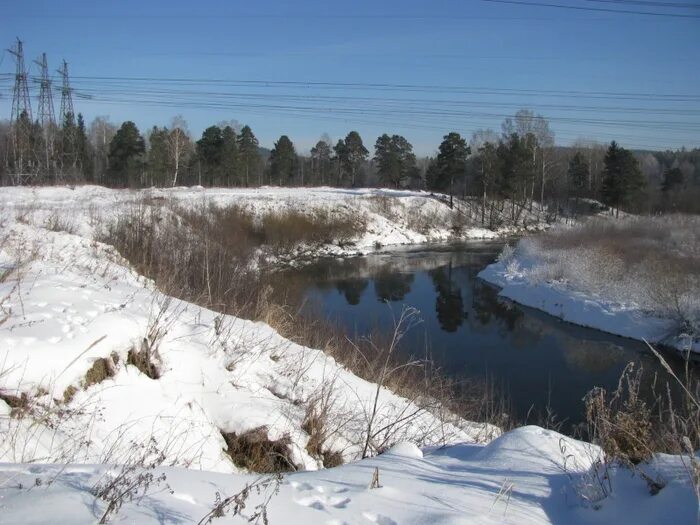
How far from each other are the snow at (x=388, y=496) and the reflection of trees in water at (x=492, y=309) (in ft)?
48.3

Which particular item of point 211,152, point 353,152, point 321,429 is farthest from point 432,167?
point 321,429

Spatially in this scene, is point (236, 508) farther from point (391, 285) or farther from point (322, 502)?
point (391, 285)

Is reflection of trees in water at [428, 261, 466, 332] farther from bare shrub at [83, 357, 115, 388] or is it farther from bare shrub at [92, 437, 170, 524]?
bare shrub at [92, 437, 170, 524]

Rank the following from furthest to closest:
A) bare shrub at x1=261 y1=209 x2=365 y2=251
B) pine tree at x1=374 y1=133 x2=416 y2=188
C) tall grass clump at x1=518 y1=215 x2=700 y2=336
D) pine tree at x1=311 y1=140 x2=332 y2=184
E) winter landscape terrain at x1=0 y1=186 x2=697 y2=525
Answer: pine tree at x1=311 y1=140 x2=332 y2=184, pine tree at x1=374 y1=133 x2=416 y2=188, bare shrub at x1=261 y1=209 x2=365 y2=251, tall grass clump at x1=518 y1=215 x2=700 y2=336, winter landscape terrain at x1=0 y1=186 x2=697 y2=525

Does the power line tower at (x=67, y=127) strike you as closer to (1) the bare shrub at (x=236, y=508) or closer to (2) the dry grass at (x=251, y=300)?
(2) the dry grass at (x=251, y=300)

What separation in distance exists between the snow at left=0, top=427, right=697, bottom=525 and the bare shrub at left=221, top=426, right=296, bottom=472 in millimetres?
1395

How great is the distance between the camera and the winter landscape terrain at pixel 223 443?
222cm

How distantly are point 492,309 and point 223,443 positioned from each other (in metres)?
16.9

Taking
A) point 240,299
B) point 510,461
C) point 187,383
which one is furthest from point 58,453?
point 240,299

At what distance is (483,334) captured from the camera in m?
16.1

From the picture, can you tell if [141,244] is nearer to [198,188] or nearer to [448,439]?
[448,439]

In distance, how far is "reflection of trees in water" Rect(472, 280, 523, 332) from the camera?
59.4 ft

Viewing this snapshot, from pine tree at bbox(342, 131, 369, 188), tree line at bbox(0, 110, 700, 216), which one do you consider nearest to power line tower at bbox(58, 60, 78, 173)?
tree line at bbox(0, 110, 700, 216)

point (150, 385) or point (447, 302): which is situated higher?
point (150, 385)
